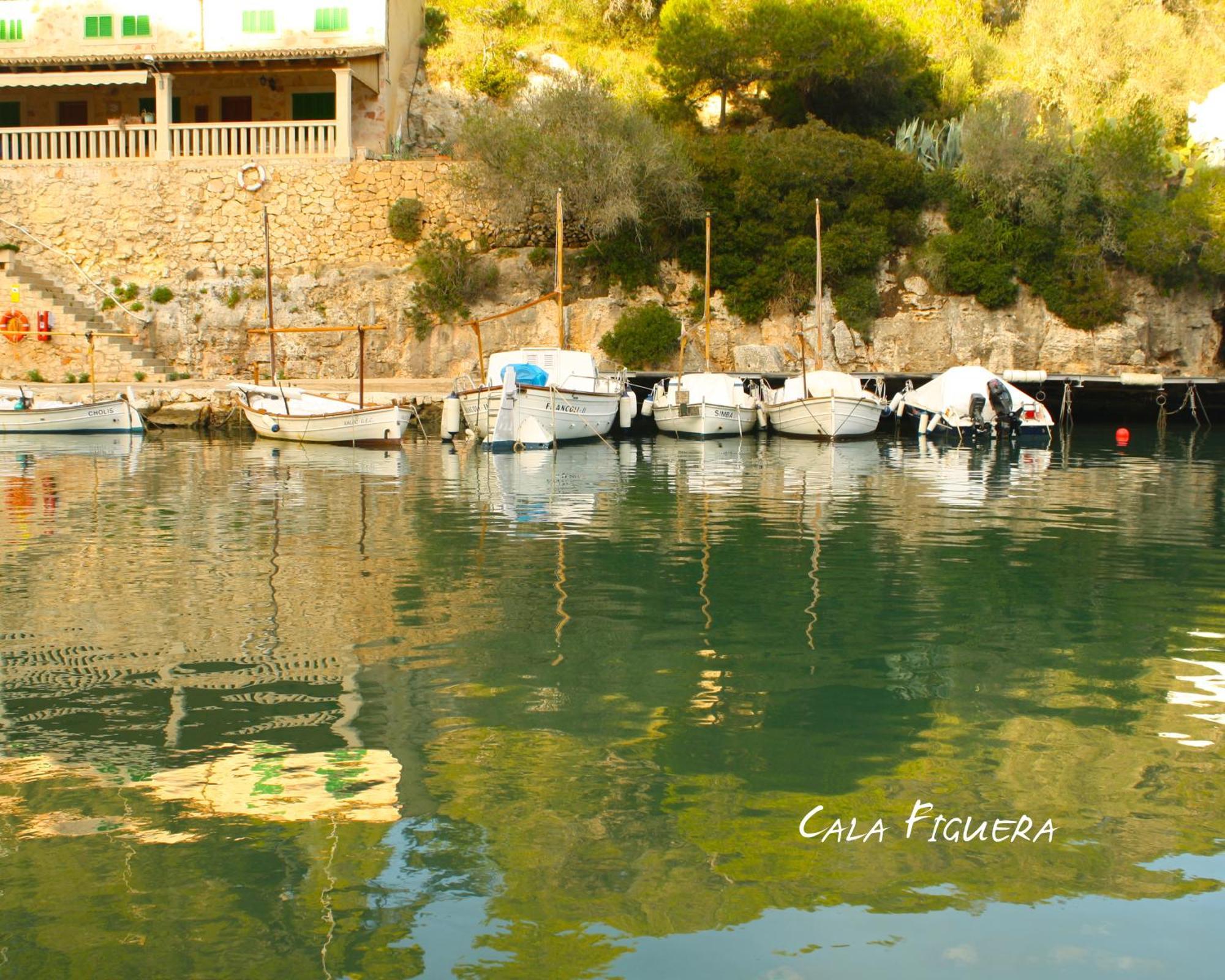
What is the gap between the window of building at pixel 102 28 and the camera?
40.7 meters

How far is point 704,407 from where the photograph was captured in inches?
1313

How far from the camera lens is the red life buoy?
37719 millimetres

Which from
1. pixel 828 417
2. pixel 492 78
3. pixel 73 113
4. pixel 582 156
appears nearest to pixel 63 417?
pixel 582 156

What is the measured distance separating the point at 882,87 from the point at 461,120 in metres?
14.5

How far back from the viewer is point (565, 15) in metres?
50.3

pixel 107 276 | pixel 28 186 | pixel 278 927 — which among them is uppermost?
pixel 28 186

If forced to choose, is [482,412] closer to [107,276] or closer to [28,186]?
[107,276]

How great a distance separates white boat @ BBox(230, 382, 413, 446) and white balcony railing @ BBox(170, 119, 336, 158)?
435 inches

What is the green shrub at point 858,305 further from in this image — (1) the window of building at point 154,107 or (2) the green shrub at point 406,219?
(1) the window of building at point 154,107

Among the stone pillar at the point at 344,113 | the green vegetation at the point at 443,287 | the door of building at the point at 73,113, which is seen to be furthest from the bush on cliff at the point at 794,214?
the door of building at the point at 73,113

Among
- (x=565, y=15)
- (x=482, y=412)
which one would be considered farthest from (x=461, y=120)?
(x=482, y=412)

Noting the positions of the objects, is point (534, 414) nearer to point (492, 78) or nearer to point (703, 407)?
point (703, 407)

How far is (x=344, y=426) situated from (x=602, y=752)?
2329 centimetres

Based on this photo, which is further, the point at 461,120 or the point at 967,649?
the point at 461,120
